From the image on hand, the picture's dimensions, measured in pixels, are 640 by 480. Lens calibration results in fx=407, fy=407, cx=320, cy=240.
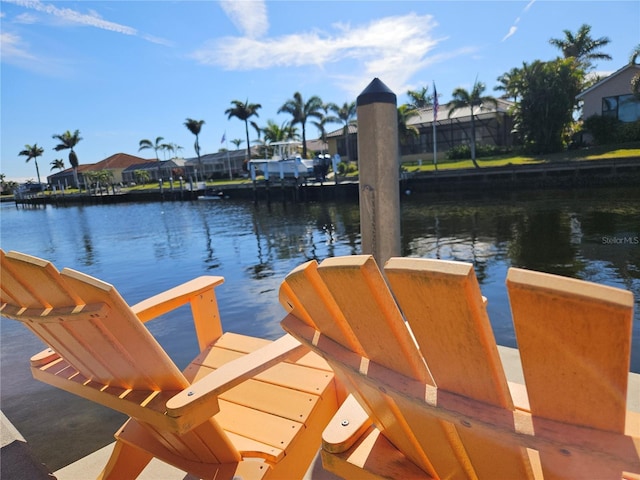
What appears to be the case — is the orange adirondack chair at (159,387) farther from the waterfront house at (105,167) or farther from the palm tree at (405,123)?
the waterfront house at (105,167)

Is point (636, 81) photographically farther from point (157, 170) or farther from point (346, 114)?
point (157, 170)

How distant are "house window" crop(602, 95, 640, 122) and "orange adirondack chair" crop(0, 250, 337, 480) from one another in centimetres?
3588

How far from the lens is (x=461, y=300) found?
2.43 ft

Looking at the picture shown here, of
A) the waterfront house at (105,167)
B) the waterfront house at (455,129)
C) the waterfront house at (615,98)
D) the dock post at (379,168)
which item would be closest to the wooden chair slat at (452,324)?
the dock post at (379,168)

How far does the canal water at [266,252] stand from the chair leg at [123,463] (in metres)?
2.04

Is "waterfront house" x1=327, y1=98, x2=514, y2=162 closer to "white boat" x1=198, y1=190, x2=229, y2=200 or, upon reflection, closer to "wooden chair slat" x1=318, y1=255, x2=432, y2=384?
"white boat" x1=198, y1=190, x2=229, y2=200

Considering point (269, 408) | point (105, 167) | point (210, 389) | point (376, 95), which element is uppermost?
point (105, 167)

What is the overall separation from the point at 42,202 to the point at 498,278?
74.4 m

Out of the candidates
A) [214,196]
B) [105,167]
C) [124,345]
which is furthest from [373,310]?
[105,167]

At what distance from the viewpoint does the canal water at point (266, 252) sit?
4.49m

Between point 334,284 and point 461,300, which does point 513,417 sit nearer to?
point 461,300

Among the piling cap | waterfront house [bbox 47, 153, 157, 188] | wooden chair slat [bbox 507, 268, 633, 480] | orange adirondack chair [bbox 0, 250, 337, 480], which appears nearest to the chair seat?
orange adirondack chair [bbox 0, 250, 337, 480]

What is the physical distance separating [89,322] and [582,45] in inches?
2121

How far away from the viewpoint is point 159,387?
1557mm
